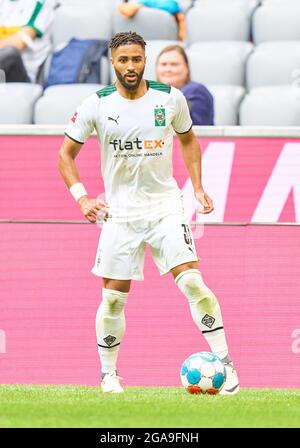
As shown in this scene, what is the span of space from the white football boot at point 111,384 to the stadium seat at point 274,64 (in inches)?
187

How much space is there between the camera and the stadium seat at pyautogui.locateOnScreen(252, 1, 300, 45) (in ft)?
41.7

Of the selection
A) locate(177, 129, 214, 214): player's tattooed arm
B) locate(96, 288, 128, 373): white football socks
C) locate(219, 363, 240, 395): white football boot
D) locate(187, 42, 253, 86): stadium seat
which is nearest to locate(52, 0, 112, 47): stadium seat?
locate(187, 42, 253, 86): stadium seat

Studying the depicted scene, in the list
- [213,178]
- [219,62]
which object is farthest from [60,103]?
[213,178]

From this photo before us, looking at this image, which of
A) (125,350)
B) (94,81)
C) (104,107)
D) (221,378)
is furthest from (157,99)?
(94,81)

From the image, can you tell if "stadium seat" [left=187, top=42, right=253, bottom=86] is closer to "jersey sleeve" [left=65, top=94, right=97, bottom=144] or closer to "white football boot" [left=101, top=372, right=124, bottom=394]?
"jersey sleeve" [left=65, top=94, right=97, bottom=144]

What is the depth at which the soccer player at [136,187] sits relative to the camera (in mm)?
8242

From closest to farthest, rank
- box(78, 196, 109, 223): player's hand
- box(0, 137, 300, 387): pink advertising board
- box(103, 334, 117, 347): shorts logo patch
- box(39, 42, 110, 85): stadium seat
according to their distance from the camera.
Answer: box(78, 196, 109, 223): player's hand < box(103, 334, 117, 347): shorts logo patch < box(0, 137, 300, 387): pink advertising board < box(39, 42, 110, 85): stadium seat

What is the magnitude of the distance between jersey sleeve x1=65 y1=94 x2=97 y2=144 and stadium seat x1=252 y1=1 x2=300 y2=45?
483 centimetres

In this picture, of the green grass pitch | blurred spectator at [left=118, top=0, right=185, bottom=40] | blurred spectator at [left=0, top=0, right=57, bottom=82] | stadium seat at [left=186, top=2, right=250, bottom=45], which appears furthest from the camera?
stadium seat at [left=186, top=2, right=250, bottom=45]

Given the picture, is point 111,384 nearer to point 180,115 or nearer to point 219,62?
point 180,115

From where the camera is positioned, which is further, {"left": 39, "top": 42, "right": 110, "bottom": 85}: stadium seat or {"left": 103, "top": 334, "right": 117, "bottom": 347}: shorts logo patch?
{"left": 39, "top": 42, "right": 110, "bottom": 85}: stadium seat

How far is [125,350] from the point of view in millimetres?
10070

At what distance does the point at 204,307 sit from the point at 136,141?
1163 mm

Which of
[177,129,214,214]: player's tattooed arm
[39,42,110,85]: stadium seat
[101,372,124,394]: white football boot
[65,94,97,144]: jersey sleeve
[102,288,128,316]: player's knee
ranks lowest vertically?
[101,372,124,394]: white football boot
